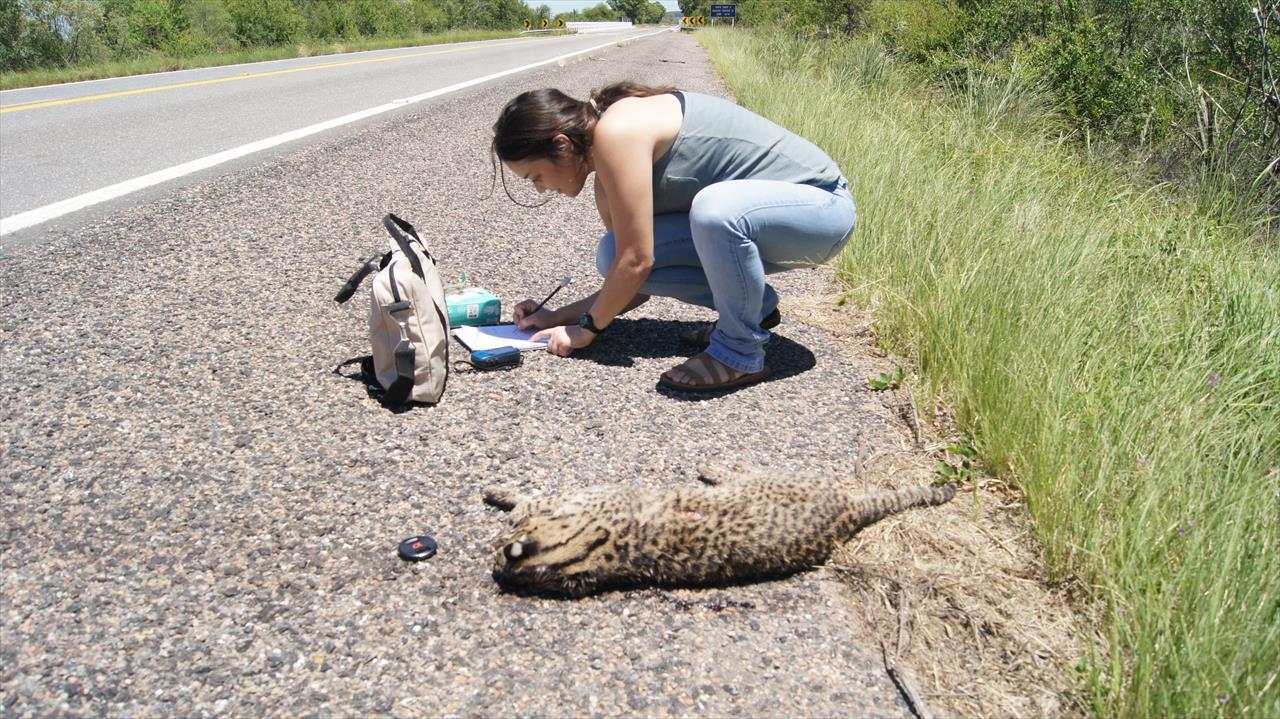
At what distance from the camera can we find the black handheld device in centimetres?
365

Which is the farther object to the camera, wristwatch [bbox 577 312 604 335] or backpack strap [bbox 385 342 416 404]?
wristwatch [bbox 577 312 604 335]

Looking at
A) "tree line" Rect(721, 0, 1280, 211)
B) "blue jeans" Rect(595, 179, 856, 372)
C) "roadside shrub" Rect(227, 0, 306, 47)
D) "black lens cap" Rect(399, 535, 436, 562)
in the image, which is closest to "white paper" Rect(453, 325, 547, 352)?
"blue jeans" Rect(595, 179, 856, 372)

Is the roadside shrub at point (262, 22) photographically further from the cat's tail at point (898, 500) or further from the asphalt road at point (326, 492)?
the cat's tail at point (898, 500)

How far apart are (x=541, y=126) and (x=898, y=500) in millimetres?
2047

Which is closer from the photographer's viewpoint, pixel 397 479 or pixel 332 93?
pixel 397 479

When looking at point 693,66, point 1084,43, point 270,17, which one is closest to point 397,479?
point 1084,43

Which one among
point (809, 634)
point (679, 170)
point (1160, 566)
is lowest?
point (809, 634)

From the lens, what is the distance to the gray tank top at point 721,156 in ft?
11.9

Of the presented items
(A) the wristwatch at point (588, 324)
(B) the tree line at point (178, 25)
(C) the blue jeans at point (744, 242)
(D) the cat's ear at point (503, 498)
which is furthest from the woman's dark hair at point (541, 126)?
(B) the tree line at point (178, 25)

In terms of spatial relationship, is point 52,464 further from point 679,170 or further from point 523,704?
point 679,170

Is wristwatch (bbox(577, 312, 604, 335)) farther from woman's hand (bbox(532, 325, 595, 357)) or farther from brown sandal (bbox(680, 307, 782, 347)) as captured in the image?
brown sandal (bbox(680, 307, 782, 347))

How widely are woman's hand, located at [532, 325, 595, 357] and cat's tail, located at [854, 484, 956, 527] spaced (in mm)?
1628

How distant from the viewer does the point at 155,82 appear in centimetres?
1510

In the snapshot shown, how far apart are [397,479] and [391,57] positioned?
77.9 ft
